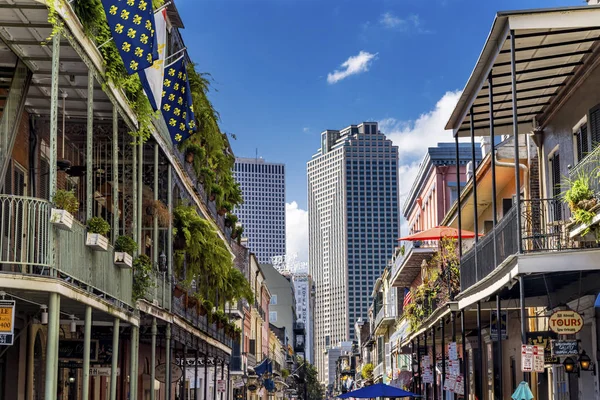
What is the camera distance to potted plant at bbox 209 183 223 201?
30.0 m

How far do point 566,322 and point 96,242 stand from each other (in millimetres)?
7278

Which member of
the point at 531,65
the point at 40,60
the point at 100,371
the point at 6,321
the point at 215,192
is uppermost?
the point at 215,192

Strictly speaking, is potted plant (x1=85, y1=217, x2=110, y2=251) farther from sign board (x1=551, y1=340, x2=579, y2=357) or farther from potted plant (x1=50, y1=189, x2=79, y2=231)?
sign board (x1=551, y1=340, x2=579, y2=357)

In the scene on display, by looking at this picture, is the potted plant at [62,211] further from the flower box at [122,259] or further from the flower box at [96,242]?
the flower box at [122,259]

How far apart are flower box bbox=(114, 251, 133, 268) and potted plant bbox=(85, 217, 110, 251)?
158cm

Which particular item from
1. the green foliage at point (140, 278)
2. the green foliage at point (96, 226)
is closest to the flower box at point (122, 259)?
the green foliage at point (140, 278)

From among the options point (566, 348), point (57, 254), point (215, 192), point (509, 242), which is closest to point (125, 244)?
point (57, 254)

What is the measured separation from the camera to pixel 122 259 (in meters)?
15.4

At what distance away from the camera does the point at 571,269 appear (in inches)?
516

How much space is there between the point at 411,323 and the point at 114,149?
1958 cm

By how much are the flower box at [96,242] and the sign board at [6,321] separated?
7.96 ft

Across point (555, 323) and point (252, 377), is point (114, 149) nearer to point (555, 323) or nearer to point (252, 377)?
point (555, 323)

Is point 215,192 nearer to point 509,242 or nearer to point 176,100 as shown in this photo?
point 176,100

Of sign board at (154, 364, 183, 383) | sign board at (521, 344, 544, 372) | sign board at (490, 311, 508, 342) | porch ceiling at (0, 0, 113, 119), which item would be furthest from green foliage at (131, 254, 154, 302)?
sign board at (490, 311, 508, 342)
